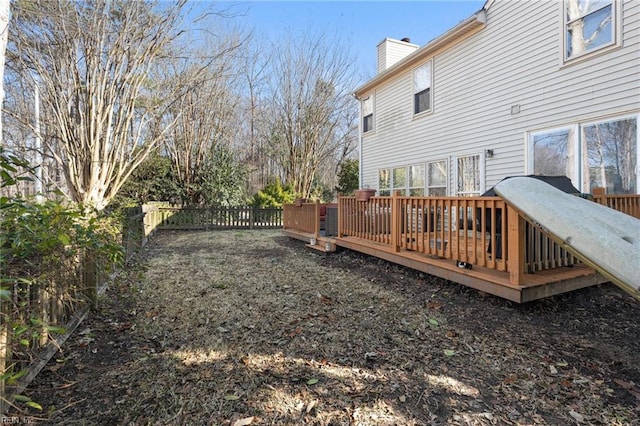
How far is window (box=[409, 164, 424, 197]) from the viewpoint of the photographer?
900cm

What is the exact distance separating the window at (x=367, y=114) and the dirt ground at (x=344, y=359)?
7.93 meters

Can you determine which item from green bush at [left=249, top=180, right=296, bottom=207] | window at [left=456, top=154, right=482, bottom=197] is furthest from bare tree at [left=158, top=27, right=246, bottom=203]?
window at [left=456, top=154, right=482, bottom=197]

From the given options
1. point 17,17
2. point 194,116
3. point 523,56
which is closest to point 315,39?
point 194,116

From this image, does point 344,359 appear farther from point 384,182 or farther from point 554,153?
point 384,182

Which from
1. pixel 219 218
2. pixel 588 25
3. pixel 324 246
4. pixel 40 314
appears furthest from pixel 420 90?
pixel 40 314

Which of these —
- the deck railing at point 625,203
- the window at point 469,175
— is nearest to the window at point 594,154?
the deck railing at point 625,203

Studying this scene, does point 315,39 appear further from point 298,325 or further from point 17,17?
point 298,325

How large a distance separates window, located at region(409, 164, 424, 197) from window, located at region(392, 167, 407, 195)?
25 centimetres

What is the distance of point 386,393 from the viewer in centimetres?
220

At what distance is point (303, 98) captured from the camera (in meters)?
15.5

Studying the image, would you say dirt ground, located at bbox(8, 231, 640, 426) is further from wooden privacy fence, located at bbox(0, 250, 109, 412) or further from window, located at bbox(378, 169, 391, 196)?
window, located at bbox(378, 169, 391, 196)

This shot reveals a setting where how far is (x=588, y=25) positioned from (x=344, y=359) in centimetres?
668

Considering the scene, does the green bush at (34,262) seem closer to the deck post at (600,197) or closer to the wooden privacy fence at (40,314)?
the wooden privacy fence at (40,314)

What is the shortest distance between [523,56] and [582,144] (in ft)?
7.10
